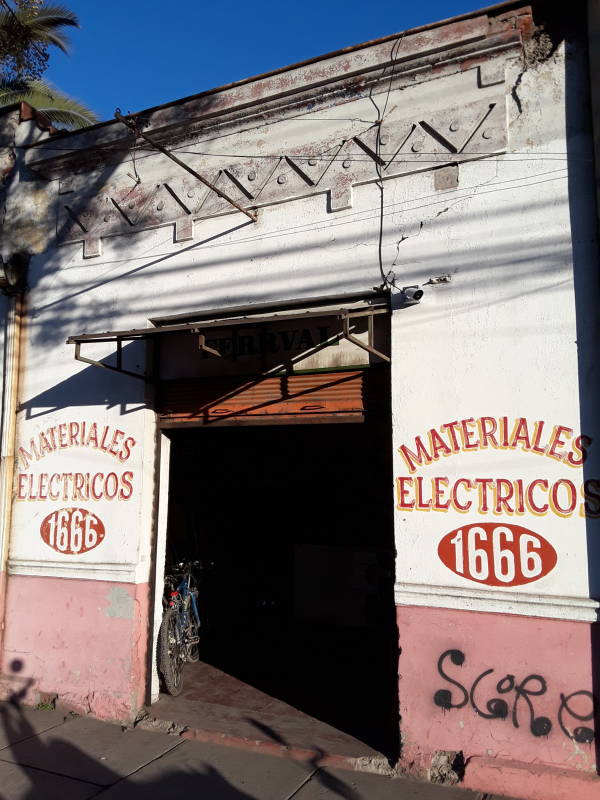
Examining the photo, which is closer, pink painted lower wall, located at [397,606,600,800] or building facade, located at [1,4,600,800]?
pink painted lower wall, located at [397,606,600,800]

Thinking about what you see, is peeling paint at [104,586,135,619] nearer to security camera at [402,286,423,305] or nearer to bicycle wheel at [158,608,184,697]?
bicycle wheel at [158,608,184,697]

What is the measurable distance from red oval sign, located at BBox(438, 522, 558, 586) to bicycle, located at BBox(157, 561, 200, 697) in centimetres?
336

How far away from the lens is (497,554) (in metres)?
5.06

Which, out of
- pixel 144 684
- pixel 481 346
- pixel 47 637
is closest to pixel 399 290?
pixel 481 346

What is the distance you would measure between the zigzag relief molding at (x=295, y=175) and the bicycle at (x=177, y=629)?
4.26 metres

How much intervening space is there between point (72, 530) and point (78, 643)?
1239 mm

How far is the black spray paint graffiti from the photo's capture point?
4617 millimetres

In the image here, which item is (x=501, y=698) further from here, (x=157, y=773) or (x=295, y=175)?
(x=295, y=175)

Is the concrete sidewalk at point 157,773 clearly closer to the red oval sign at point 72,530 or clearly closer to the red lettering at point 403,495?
the red oval sign at point 72,530

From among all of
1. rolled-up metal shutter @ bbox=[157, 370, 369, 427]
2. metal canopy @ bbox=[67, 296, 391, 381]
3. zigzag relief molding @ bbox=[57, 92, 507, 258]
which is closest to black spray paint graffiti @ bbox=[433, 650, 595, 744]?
rolled-up metal shutter @ bbox=[157, 370, 369, 427]

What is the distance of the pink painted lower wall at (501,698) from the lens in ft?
15.2

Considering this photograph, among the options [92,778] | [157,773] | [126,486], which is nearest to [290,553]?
[126,486]

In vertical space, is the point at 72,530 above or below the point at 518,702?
above

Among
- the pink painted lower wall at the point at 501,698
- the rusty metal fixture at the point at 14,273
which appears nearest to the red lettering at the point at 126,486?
the rusty metal fixture at the point at 14,273
